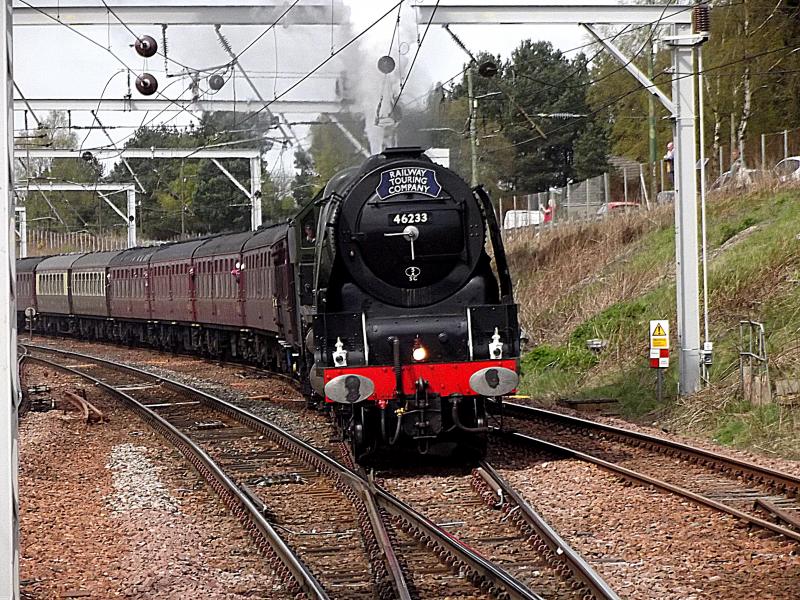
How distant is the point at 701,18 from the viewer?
15977mm

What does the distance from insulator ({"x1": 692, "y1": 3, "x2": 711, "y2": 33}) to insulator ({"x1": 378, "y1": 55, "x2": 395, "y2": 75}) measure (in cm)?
414

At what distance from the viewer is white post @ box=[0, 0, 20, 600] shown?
5562 mm

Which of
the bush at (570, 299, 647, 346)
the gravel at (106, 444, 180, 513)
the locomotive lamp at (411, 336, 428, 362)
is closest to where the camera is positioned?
the gravel at (106, 444, 180, 513)

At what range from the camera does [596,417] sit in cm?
1614

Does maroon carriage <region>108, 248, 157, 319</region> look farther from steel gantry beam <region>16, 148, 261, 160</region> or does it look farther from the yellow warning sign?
the yellow warning sign

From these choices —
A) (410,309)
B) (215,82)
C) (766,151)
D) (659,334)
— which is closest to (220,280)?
(215,82)

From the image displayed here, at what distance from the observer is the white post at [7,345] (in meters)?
5.56

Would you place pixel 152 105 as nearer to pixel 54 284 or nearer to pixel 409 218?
pixel 409 218

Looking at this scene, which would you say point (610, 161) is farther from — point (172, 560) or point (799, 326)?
point (172, 560)

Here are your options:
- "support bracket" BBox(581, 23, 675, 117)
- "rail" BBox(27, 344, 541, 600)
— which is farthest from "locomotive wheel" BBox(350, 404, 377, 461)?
"support bracket" BBox(581, 23, 675, 117)

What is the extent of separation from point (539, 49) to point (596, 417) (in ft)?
130

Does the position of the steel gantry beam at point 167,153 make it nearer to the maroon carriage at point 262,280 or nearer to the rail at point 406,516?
the maroon carriage at point 262,280

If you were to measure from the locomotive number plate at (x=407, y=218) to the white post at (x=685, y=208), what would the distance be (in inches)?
229

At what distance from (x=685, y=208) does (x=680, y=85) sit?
171 centimetres
